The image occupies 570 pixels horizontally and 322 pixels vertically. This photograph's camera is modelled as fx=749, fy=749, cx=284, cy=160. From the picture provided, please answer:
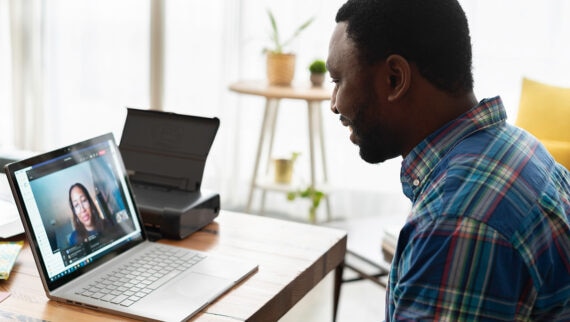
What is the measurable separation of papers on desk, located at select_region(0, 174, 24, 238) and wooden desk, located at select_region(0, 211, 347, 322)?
62 mm

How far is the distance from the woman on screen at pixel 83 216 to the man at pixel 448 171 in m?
0.51

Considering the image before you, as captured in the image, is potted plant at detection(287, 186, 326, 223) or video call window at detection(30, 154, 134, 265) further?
potted plant at detection(287, 186, 326, 223)

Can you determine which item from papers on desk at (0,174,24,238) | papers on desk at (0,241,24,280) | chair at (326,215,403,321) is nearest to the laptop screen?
papers on desk at (0,241,24,280)

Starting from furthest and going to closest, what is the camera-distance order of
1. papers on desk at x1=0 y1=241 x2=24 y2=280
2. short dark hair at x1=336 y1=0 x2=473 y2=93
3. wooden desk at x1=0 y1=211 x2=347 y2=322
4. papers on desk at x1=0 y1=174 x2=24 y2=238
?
papers on desk at x1=0 y1=174 x2=24 y2=238
papers on desk at x1=0 y1=241 x2=24 y2=280
wooden desk at x1=0 y1=211 x2=347 y2=322
short dark hair at x1=336 y1=0 x2=473 y2=93

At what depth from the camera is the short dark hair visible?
108cm

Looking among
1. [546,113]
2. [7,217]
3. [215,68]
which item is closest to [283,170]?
[215,68]

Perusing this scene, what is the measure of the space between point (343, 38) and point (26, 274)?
2.34 ft

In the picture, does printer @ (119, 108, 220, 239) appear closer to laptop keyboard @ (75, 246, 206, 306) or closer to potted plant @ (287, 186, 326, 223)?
laptop keyboard @ (75, 246, 206, 306)

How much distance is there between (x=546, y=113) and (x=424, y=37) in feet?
5.50

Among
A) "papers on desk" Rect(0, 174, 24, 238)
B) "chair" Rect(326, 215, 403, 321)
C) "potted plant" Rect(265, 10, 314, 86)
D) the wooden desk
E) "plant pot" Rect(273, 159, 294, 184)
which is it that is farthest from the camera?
"plant pot" Rect(273, 159, 294, 184)

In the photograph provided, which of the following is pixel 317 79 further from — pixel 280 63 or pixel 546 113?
pixel 546 113

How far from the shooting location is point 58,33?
4.24 meters

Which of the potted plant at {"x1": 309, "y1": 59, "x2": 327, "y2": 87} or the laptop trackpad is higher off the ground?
the potted plant at {"x1": 309, "y1": 59, "x2": 327, "y2": 87}

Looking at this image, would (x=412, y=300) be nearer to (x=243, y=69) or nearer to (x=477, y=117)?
(x=477, y=117)
